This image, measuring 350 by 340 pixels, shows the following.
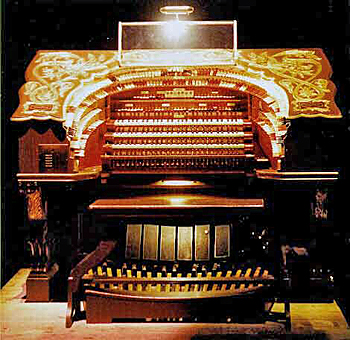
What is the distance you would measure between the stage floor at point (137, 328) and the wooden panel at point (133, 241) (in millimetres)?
451

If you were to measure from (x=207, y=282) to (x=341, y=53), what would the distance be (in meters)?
2.11

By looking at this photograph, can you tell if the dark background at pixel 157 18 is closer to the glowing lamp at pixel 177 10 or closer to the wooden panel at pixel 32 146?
the glowing lamp at pixel 177 10

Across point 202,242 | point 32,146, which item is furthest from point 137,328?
point 32,146

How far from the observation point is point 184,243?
3529 millimetres

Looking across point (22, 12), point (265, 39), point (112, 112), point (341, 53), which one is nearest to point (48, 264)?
point (112, 112)

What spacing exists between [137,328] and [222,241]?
777 mm

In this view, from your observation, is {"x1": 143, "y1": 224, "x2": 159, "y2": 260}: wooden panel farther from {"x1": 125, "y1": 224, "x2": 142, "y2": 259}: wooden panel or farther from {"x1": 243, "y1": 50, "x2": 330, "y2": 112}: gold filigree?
{"x1": 243, "y1": 50, "x2": 330, "y2": 112}: gold filigree

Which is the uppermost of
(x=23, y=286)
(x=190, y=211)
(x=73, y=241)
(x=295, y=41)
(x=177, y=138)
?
(x=295, y=41)

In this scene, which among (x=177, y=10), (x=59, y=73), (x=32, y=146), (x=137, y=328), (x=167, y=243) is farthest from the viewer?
(x=177, y=10)

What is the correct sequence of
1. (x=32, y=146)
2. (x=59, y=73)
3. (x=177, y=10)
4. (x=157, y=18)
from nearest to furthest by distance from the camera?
(x=32, y=146) → (x=59, y=73) → (x=177, y=10) → (x=157, y=18)

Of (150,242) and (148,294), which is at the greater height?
(150,242)

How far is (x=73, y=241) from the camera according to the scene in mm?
3766

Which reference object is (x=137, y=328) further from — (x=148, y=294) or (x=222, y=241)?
(x=222, y=241)

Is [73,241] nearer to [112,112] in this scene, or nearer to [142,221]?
[142,221]
